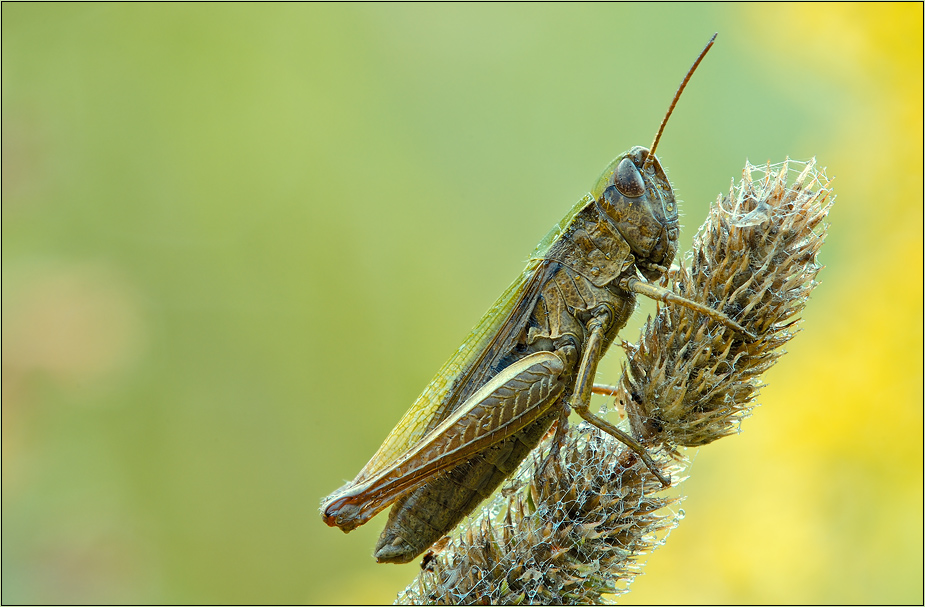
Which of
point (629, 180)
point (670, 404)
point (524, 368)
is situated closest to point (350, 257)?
point (524, 368)

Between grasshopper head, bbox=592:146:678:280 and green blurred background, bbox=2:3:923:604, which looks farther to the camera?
green blurred background, bbox=2:3:923:604

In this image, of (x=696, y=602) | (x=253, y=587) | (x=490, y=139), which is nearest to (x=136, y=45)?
(x=490, y=139)

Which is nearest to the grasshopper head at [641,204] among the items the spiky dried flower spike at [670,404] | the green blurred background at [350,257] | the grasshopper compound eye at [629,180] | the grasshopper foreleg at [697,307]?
the grasshopper compound eye at [629,180]

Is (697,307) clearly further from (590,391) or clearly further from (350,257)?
(350,257)

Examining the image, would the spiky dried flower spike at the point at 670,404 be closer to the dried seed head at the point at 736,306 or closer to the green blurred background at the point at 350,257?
the dried seed head at the point at 736,306

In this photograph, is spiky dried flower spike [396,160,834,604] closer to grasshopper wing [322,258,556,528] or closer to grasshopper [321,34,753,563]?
grasshopper [321,34,753,563]

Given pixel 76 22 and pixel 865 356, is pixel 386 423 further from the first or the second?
pixel 76 22

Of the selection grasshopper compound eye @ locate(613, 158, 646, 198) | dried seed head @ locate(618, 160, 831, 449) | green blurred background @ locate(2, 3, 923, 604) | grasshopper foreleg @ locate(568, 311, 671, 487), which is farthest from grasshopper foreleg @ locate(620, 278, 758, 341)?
green blurred background @ locate(2, 3, 923, 604)
